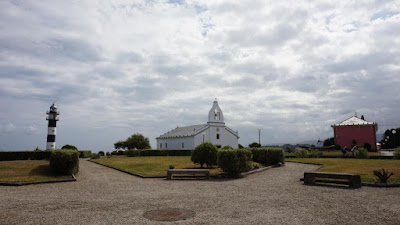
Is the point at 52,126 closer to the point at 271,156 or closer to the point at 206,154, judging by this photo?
the point at 206,154

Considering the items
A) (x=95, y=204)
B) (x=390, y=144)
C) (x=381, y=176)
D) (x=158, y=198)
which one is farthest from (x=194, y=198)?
(x=390, y=144)

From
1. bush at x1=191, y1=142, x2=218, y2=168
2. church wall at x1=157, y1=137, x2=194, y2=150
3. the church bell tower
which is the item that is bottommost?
bush at x1=191, y1=142, x2=218, y2=168

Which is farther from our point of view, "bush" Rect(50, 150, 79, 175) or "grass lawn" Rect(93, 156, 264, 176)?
"grass lawn" Rect(93, 156, 264, 176)

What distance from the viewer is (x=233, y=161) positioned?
1734 centimetres

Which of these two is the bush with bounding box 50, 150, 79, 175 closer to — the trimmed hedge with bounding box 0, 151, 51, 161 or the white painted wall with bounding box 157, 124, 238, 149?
the trimmed hedge with bounding box 0, 151, 51, 161

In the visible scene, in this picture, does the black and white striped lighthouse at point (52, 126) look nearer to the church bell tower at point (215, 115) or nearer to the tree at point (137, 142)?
the tree at point (137, 142)

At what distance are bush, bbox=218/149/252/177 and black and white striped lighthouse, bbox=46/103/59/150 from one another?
112 ft

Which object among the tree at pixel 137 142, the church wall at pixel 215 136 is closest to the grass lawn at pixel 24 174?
the tree at pixel 137 142

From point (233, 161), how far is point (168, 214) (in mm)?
9686

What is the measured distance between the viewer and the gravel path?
7.57 m

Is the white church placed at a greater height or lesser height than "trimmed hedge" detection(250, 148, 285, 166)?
greater

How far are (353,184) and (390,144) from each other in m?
67.1

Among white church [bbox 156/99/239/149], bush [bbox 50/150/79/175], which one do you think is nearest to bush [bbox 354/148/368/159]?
bush [bbox 50/150/79/175]

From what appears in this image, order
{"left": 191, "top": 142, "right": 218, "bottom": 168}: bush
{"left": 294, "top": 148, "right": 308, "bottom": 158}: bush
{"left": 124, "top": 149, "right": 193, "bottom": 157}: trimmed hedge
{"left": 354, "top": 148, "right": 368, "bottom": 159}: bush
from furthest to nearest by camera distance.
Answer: {"left": 124, "top": 149, "right": 193, "bottom": 157}: trimmed hedge < {"left": 294, "top": 148, "right": 308, "bottom": 158}: bush < {"left": 354, "top": 148, "right": 368, "bottom": 159}: bush < {"left": 191, "top": 142, "right": 218, "bottom": 168}: bush
